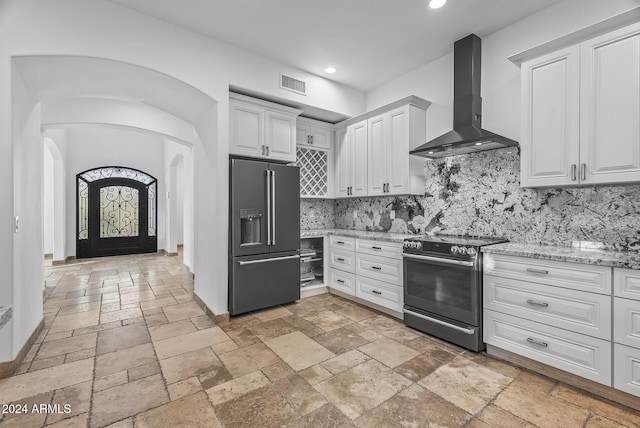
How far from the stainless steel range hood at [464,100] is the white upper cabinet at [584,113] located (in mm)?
497

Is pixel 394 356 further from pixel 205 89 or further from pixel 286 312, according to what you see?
pixel 205 89

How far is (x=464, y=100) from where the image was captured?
Answer: 3178 mm

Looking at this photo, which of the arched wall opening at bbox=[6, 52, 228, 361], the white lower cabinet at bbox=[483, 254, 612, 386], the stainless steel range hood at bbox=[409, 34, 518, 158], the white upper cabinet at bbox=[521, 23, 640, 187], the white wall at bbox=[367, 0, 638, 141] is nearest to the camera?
the white lower cabinet at bbox=[483, 254, 612, 386]

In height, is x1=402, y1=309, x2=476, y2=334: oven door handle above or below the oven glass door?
below

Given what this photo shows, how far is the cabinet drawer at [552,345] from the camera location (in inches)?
77.7

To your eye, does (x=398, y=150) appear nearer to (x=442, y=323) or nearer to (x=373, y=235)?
(x=373, y=235)

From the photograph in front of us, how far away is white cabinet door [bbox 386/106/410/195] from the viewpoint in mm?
3641

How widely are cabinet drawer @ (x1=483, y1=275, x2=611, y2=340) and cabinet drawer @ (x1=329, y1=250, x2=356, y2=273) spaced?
1.69 metres

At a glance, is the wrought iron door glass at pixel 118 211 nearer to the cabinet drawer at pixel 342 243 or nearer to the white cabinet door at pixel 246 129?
the white cabinet door at pixel 246 129

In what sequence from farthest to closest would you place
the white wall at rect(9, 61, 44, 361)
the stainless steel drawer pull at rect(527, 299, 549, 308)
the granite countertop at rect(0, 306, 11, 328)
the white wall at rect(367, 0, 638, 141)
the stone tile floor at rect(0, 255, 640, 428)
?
the white wall at rect(367, 0, 638, 141) < the white wall at rect(9, 61, 44, 361) < the stainless steel drawer pull at rect(527, 299, 549, 308) < the stone tile floor at rect(0, 255, 640, 428) < the granite countertop at rect(0, 306, 11, 328)

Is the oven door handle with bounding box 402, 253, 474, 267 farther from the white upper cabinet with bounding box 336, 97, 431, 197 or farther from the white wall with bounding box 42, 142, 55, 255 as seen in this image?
the white wall with bounding box 42, 142, 55, 255

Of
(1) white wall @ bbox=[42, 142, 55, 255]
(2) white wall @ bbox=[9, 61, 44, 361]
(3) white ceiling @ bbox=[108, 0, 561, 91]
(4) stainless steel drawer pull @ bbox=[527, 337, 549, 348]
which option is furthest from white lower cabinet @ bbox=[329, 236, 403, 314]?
(1) white wall @ bbox=[42, 142, 55, 255]

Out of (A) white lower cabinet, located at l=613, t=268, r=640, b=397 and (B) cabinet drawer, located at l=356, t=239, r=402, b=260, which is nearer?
(A) white lower cabinet, located at l=613, t=268, r=640, b=397

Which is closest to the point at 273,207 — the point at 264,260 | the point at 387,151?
the point at 264,260
